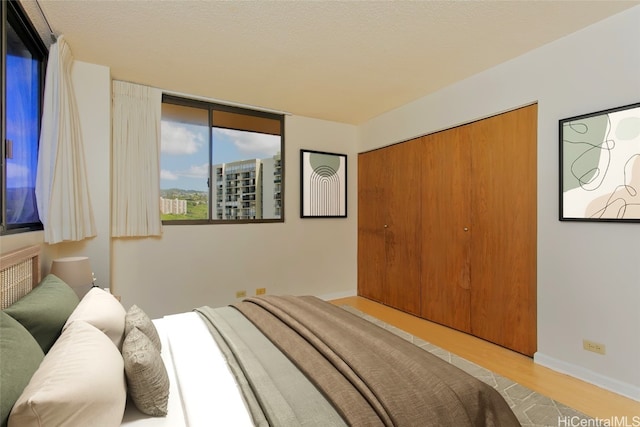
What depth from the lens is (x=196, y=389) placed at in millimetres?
1282

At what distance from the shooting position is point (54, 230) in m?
2.26

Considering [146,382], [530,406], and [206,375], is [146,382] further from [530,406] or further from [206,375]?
[530,406]

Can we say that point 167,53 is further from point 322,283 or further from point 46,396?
point 322,283

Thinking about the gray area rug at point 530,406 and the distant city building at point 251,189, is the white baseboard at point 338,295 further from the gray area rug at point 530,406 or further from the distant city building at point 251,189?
the gray area rug at point 530,406

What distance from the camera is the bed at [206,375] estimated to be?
90cm

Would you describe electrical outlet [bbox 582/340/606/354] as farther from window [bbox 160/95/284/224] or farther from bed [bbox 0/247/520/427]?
window [bbox 160/95/284/224]

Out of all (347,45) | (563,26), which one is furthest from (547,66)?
(347,45)

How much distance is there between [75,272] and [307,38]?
2516 millimetres

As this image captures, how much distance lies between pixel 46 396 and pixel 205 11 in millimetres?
2254

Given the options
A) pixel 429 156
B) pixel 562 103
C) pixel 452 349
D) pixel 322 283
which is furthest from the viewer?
pixel 322 283

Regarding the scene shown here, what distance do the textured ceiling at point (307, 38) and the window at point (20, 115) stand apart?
0.20 metres

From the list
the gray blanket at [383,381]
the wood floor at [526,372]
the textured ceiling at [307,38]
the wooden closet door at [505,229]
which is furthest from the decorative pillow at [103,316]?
the wooden closet door at [505,229]

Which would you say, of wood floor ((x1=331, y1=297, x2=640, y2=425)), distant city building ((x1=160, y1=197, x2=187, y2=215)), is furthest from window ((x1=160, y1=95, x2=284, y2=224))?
wood floor ((x1=331, y1=297, x2=640, y2=425))

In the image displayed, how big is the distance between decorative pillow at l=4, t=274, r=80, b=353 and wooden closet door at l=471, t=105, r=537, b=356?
325 cm
